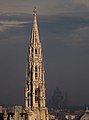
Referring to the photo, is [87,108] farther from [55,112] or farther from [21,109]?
[21,109]

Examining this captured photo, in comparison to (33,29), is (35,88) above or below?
below

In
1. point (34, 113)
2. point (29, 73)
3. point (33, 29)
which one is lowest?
point (34, 113)

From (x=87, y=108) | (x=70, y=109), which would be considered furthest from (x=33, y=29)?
(x=70, y=109)

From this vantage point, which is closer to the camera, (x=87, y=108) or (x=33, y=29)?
(x=33, y=29)

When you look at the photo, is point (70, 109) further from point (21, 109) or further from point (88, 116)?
point (21, 109)

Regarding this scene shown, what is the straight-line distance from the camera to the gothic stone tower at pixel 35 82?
62.4 meters

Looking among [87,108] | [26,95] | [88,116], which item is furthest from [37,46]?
[87,108]

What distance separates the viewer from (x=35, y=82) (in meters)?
62.8

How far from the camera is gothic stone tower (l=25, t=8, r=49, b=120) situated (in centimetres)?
6242

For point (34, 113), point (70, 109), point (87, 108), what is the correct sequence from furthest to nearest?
point (70, 109) < point (87, 108) < point (34, 113)

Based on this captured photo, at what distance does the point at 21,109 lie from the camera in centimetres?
6234

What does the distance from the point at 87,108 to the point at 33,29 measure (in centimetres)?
3496

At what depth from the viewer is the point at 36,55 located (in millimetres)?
63250

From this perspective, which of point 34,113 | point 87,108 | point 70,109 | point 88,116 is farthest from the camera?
point 70,109
